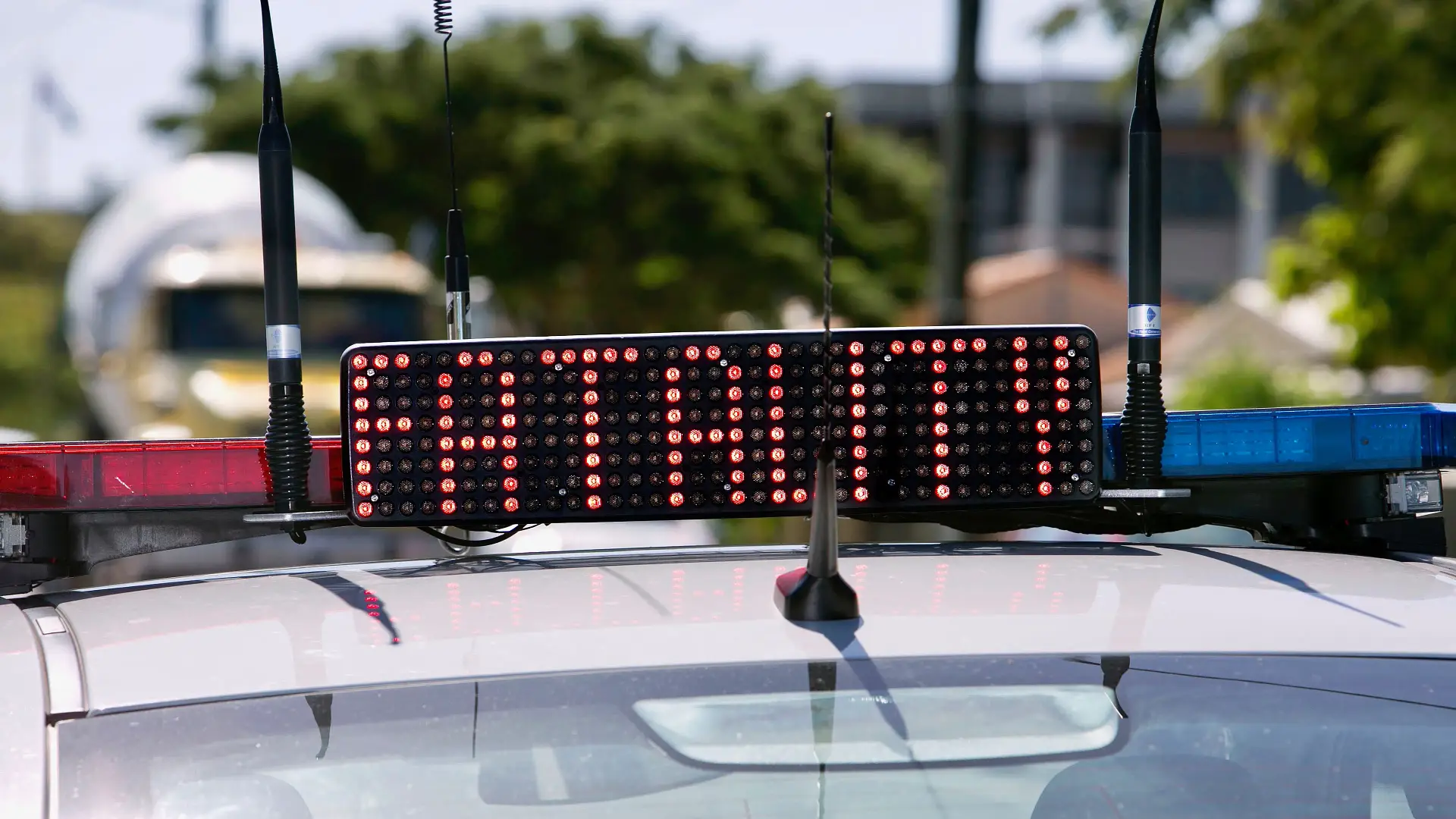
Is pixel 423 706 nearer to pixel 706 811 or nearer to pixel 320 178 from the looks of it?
pixel 706 811

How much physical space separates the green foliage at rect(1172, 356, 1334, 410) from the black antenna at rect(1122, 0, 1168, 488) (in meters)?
15.4

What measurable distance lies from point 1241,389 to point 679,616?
17520mm

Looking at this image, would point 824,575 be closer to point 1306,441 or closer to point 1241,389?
point 1306,441

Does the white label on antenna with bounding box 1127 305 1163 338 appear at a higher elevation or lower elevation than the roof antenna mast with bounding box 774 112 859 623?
higher

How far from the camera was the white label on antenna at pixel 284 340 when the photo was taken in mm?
2525

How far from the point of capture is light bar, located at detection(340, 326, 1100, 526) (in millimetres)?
2322

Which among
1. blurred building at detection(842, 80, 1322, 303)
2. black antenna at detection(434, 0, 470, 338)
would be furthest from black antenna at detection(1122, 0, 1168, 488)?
blurred building at detection(842, 80, 1322, 303)

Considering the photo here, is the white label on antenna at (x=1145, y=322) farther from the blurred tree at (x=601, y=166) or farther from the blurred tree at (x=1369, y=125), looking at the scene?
the blurred tree at (x=601, y=166)

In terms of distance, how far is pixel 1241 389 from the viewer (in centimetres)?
1861

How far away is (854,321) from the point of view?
30.2 m

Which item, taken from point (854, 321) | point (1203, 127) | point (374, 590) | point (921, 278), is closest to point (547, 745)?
point (374, 590)

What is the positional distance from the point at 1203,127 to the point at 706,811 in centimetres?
5841

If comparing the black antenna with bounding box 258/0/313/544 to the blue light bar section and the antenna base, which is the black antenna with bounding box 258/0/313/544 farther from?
the blue light bar section

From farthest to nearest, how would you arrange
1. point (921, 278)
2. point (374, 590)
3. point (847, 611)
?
1. point (921, 278)
2. point (374, 590)
3. point (847, 611)
